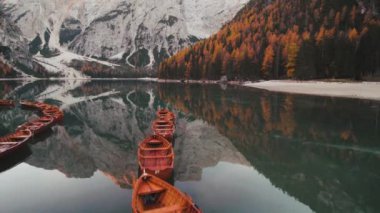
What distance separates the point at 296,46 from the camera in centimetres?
12194

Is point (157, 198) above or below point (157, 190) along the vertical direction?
below

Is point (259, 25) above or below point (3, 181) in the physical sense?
above

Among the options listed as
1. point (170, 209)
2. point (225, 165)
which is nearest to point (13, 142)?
point (225, 165)

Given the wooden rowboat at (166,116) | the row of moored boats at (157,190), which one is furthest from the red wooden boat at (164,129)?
the row of moored boats at (157,190)

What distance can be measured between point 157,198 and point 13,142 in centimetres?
1976

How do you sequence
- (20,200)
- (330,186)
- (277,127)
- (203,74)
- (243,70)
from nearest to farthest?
(20,200), (330,186), (277,127), (243,70), (203,74)

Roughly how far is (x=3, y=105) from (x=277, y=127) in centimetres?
5736

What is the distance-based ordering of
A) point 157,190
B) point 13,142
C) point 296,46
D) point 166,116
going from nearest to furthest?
point 157,190
point 13,142
point 166,116
point 296,46

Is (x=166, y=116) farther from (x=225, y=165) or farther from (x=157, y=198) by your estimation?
(x=157, y=198)

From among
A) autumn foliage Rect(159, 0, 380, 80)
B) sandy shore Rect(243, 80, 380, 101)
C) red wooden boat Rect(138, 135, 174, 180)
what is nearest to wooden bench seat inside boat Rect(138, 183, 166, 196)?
red wooden boat Rect(138, 135, 174, 180)

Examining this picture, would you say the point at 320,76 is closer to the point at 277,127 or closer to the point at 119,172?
the point at 277,127

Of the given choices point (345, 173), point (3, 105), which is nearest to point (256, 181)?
point (345, 173)

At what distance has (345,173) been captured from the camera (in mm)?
24938

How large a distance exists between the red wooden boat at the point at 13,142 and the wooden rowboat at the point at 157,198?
16.6m
